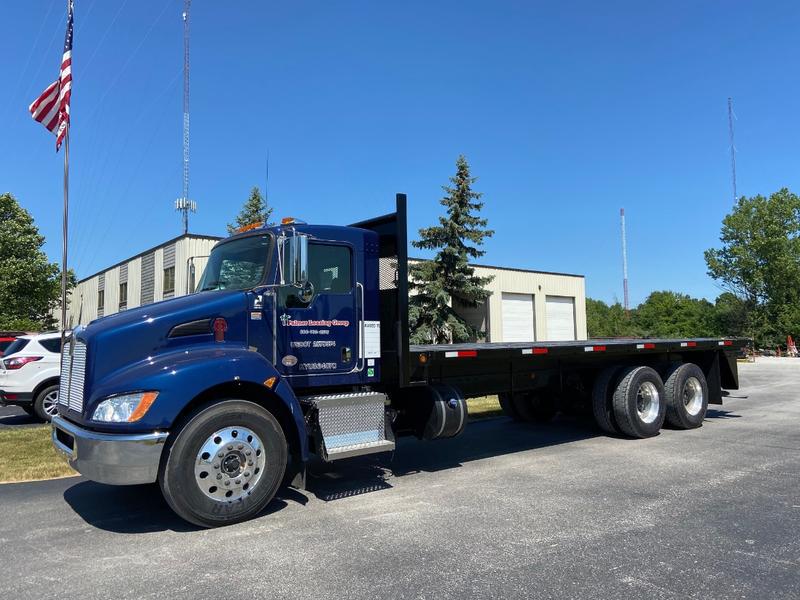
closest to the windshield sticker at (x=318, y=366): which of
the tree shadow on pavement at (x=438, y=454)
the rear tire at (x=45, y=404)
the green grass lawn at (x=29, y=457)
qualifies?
the tree shadow on pavement at (x=438, y=454)

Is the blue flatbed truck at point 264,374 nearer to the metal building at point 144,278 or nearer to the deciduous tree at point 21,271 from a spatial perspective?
the metal building at point 144,278

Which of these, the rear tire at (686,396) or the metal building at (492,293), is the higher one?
the metal building at (492,293)

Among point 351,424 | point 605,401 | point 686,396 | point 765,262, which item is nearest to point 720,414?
point 686,396

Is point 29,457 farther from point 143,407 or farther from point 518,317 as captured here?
point 518,317

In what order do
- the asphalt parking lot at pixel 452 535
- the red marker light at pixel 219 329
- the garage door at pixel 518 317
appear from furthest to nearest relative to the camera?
the garage door at pixel 518 317 → the red marker light at pixel 219 329 → the asphalt parking lot at pixel 452 535

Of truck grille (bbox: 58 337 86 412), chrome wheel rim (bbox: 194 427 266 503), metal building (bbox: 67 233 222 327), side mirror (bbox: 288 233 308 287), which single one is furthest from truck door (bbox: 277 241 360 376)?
metal building (bbox: 67 233 222 327)

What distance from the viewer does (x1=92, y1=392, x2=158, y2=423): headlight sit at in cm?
466

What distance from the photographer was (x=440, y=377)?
720 centimetres

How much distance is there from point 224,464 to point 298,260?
1977 mm

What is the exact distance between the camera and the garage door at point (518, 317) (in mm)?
36219

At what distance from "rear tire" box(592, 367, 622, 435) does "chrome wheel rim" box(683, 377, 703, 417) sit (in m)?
1.85

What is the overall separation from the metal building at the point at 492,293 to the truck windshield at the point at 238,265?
19555mm

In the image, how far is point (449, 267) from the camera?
27531mm

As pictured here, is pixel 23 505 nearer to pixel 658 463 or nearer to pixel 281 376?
pixel 281 376
